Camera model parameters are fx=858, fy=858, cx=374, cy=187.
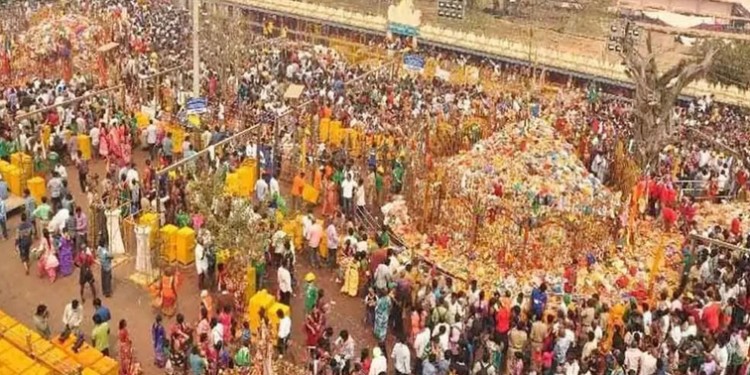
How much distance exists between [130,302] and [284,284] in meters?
2.86

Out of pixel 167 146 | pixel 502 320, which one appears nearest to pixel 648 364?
pixel 502 320

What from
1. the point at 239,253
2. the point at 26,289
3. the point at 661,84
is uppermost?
the point at 661,84

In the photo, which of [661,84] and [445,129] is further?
[445,129]

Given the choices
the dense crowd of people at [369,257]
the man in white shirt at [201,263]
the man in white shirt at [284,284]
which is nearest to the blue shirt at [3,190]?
the dense crowd of people at [369,257]

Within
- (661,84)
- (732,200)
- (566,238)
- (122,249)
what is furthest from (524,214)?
(122,249)

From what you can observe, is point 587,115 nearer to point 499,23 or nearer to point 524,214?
point 524,214

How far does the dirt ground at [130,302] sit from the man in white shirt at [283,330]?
0.28 m

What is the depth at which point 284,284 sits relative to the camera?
47.5 feet

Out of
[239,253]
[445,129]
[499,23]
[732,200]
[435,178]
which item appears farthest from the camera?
[499,23]

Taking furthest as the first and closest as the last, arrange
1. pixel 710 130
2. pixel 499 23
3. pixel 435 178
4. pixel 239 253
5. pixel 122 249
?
pixel 499 23, pixel 710 130, pixel 435 178, pixel 122 249, pixel 239 253

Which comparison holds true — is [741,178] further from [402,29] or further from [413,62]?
[402,29]

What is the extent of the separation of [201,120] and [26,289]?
726 cm

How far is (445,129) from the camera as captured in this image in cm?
2078

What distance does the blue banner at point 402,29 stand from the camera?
32125 mm
